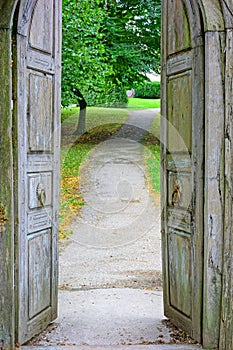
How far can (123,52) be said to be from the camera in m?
16.1

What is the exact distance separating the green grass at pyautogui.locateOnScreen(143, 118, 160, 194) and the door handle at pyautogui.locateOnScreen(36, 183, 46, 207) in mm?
8745

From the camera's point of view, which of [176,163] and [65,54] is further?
[65,54]

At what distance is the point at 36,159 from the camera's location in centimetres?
398

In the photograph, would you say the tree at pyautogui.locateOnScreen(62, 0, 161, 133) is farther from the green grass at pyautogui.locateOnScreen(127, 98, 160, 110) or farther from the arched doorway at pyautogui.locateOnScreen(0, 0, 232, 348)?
the green grass at pyautogui.locateOnScreen(127, 98, 160, 110)

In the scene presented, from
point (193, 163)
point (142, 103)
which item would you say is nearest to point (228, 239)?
point (193, 163)

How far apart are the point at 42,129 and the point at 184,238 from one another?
1.59 metres

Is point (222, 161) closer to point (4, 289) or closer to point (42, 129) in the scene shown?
point (42, 129)

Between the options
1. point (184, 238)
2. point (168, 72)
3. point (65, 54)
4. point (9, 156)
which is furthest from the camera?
point (65, 54)

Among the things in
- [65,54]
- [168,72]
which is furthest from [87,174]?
[168,72]

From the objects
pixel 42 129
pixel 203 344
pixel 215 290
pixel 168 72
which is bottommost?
pixel 203 344

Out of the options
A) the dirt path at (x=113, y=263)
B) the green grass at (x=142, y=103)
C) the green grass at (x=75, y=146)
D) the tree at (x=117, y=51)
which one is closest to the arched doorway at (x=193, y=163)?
the dirt path at (x=113, y=263)

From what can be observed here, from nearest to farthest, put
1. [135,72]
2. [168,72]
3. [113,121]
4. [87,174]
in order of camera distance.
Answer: [168,72], [87,174], [135,72], [113,121]

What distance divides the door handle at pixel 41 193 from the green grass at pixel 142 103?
25130mm

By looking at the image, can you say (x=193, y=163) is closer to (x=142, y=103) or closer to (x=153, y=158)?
(x=153, y=158)
